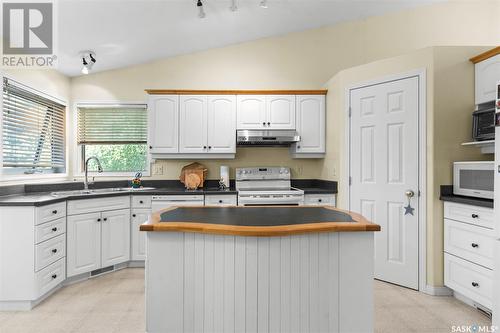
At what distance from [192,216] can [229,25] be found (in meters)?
2.77

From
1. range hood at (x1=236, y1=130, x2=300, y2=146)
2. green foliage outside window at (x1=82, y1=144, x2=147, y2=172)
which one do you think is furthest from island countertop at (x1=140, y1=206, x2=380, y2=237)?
green foliage outside window at (x1=82, y1=144, x2=147, y2=172)

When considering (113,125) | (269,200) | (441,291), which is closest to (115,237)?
(113,125)

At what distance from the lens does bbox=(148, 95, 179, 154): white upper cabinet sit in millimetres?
3723

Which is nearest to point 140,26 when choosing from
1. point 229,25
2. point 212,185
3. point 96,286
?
point 229,25

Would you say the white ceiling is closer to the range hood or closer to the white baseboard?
the range hood

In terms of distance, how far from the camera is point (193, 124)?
3756mm

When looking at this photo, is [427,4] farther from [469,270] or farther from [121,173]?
[121,173]

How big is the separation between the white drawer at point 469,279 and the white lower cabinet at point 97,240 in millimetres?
3432

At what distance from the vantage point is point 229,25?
355cm

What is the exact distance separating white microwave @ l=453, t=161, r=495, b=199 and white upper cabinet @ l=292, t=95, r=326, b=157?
5.16 ft

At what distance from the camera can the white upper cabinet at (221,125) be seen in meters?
3.77

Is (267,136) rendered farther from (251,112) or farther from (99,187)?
(99,187)

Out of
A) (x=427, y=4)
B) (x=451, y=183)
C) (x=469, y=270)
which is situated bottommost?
(x=469, y=270)

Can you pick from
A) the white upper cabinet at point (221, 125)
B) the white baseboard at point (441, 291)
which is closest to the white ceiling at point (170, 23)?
the white upper cabinet at point (221, 125)
